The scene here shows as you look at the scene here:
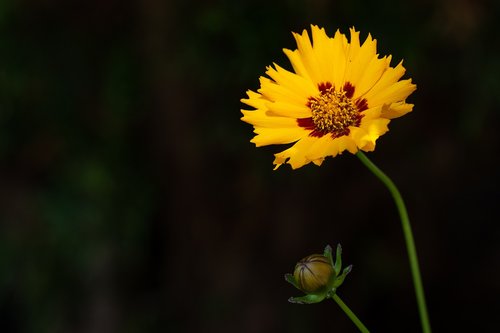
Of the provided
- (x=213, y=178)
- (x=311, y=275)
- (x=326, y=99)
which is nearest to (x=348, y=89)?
(x=326, y=99)

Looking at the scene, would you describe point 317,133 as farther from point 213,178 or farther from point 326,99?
point 213,178

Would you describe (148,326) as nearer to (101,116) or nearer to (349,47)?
(101,116)

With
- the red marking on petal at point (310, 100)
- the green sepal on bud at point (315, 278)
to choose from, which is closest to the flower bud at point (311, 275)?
the green sepal on bud at point (315, 278)

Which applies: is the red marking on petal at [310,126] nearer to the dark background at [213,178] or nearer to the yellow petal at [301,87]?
the yellow petal at [301,87]

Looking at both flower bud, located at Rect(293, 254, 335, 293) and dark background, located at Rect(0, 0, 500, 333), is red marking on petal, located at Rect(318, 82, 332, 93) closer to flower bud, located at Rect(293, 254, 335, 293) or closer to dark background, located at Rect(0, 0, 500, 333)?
flower bud, located at Rect(293, 254, 335, 293)

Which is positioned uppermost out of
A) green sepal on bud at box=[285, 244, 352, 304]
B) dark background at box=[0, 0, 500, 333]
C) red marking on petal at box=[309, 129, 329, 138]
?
dark background at box=[0, 0, 500, 333]

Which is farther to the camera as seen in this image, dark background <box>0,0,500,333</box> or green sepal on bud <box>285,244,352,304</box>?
dark background <box>0,0,500,333</box>

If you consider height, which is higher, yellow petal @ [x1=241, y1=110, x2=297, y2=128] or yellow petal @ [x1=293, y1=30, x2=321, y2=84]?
yellow petal @ [x1=293, y1=30, x2=321, y2=84]

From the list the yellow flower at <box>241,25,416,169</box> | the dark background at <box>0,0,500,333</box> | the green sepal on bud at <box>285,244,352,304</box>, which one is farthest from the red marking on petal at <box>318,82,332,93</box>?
the dark background at <box>0,0,500,333</box>
